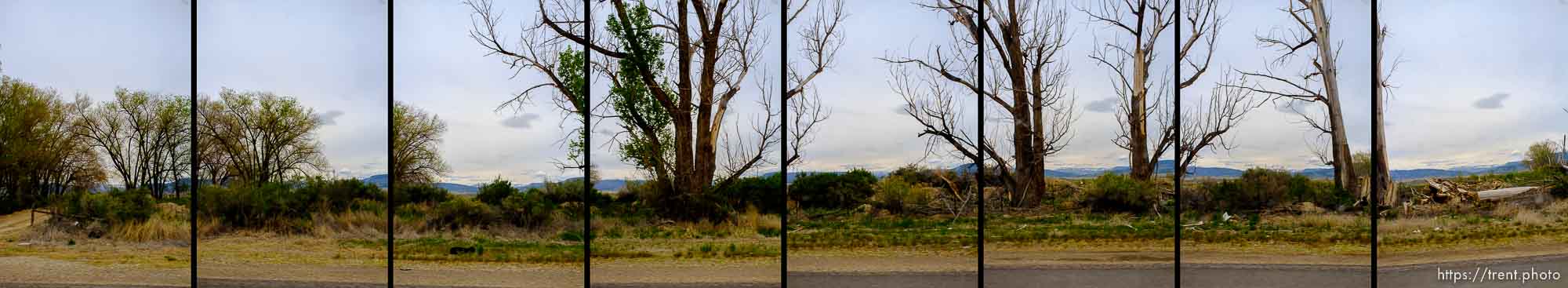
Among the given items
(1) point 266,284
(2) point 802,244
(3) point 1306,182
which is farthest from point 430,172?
(3) point 1306,182

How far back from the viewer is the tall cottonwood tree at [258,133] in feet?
18.0

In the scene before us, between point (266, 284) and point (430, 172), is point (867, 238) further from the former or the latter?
point (266, 284)

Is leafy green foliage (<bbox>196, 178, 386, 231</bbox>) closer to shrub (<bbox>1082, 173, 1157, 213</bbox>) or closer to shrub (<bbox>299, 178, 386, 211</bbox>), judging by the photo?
shrub (<bbox>299, 178, 386, 211</bbox>)

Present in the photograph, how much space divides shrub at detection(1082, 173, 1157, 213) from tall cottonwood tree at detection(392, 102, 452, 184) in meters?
4.61

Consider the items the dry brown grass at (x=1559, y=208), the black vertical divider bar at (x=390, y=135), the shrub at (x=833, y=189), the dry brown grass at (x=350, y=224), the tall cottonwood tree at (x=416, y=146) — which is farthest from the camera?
the dry brown grass at (x=350, y=224)

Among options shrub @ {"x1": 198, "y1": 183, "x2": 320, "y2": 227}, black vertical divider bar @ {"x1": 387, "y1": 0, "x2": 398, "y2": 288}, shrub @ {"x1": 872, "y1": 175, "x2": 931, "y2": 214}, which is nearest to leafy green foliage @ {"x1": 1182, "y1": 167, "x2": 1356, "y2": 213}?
shrub @ {"x1": 872, "y1": 175, "x2": 931, "y2": 214}

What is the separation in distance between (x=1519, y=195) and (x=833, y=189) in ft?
15.9

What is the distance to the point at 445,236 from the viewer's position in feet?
18.8

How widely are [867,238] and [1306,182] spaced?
3134mm

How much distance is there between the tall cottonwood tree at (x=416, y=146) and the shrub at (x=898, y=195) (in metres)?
3.09

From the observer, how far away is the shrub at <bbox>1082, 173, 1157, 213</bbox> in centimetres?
525

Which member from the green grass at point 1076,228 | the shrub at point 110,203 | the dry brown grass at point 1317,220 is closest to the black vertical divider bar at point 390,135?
the shrub at point 110,203

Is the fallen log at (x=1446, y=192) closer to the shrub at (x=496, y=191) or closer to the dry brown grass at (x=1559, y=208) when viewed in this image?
the dry brown grass at (x=1559, y=208)

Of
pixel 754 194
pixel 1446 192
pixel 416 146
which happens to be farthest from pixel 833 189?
pixel 1446 192
